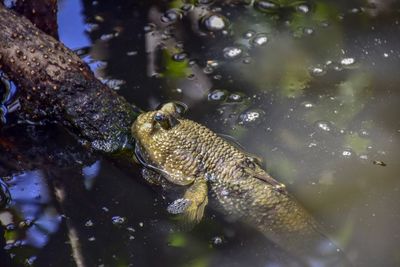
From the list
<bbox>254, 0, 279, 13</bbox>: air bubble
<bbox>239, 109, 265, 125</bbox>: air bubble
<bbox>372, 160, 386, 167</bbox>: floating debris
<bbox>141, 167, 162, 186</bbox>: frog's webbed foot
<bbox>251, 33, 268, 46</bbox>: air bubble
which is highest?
<bbox>254, 0, 279, 13</bbox>: air bubble

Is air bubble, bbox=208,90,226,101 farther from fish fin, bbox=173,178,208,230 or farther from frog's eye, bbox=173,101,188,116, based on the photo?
fish fin, bbox=173,178,208,230

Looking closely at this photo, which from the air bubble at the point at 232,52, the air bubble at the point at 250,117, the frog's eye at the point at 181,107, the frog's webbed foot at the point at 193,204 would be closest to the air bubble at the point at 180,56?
the air bubble at the point at 232,52

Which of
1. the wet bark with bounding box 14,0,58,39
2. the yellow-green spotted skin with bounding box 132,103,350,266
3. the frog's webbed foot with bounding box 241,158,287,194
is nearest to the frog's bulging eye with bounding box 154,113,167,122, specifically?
the yellow-green spotted skin with bounding box 132,103,350,266

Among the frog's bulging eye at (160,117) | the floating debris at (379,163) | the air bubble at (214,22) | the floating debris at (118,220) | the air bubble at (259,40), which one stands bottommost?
the floating debris at (118,220)

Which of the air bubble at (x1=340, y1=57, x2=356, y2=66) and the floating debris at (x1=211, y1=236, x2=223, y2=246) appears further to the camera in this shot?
the air bubble at (x1=340, y1=57, x2=356, y2=66)

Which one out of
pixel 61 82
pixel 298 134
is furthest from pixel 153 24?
pixel 298 134

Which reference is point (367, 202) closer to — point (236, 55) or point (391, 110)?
point (391, 110)

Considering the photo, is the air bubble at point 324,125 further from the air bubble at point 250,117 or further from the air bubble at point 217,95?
the air bubble at point 217,95
